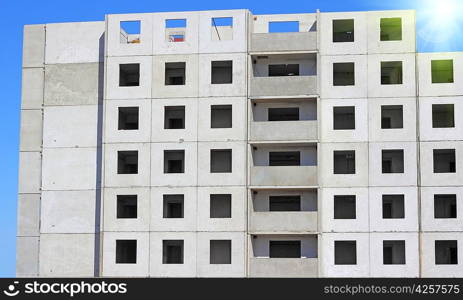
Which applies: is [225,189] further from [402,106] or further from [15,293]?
[15,293]

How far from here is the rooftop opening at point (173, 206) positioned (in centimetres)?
6365

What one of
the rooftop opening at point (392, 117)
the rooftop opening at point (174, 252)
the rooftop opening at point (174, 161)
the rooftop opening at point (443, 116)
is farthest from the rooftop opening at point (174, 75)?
the rooftop opening at point (443, 116)

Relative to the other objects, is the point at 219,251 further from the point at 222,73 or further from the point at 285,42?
the point at 285,42

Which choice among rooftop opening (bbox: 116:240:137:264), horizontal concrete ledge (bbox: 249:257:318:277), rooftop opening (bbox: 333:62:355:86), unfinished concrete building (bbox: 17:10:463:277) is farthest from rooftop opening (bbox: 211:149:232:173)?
rooftop opening (bbox: 333:62:355:86)

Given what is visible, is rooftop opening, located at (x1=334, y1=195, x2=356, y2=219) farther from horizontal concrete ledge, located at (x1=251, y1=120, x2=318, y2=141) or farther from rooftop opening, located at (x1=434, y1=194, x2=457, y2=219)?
rooftop opening, located at (x1=434, y1=194, x2=457, y2=219)

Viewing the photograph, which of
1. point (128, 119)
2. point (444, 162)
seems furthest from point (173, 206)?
point (444, 162)

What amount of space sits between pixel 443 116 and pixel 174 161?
63.7 ft

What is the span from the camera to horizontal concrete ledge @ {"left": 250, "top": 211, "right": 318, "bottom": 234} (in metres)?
61.5

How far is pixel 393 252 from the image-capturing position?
62562 mm

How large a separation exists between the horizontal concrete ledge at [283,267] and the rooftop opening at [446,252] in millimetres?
8751

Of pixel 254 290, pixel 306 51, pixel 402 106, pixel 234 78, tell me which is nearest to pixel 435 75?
pixel 402 106

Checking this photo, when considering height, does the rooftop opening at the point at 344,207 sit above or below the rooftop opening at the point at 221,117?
below

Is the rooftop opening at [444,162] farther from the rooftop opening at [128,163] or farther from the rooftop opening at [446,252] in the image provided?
the rooftop opening at [128,163]

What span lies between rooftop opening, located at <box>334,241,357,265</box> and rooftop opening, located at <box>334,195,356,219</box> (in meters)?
1.93
